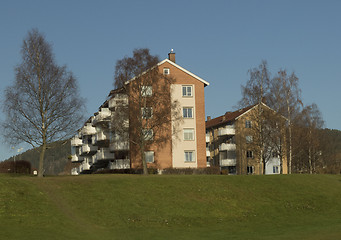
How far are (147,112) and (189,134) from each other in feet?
45.4

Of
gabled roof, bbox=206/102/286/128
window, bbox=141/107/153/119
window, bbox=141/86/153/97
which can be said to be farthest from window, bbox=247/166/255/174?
window, bbox=141/107/153/119

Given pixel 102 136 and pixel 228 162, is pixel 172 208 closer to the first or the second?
pixel 102 136

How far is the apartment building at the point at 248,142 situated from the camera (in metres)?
65.9

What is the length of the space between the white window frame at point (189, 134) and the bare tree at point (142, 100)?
10.6m

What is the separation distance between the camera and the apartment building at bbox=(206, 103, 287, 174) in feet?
216

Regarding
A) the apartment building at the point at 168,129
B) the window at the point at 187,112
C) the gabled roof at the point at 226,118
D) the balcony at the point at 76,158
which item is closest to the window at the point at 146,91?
the apartment building at the point at 168,129

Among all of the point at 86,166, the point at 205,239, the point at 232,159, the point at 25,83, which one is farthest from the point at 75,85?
the point at 232,159

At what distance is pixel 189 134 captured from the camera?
77000mm

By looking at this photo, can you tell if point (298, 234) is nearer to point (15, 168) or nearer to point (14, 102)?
point (14, 102)

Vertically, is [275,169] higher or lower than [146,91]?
lower

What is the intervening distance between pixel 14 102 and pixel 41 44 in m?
7.33

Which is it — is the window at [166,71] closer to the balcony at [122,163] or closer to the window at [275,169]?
the balcony at [122,163]

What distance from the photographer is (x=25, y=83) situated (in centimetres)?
5462

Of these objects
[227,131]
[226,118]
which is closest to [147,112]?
[227,131]
